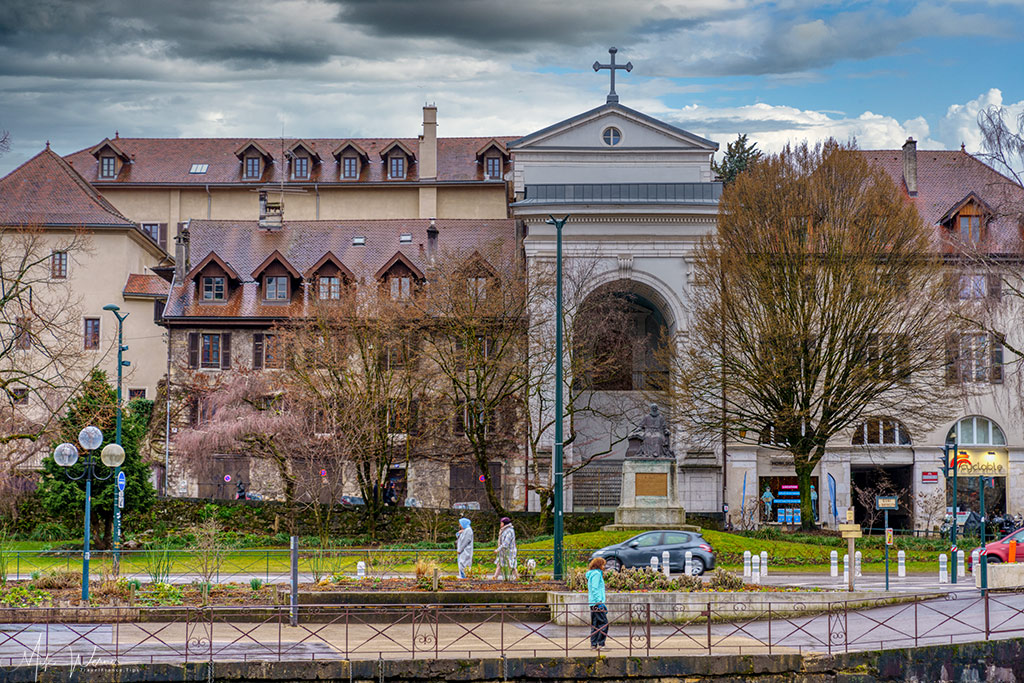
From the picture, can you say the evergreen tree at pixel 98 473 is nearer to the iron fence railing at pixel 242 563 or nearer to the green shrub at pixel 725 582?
the iron fence railing at pixel 242 563

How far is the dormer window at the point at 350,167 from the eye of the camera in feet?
A: 239

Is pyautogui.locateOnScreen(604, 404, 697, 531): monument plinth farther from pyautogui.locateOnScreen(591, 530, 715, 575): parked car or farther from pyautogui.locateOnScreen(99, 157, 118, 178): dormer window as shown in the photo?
pyautogui.locateOnScreen(99, 157, 118, 178): dormer window

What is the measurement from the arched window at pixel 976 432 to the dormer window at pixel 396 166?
34429mm

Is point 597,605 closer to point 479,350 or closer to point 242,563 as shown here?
point 242,563

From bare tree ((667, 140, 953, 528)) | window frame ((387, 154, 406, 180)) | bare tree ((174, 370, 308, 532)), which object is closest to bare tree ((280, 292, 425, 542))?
bare tree ((174, 370, 308, 532))

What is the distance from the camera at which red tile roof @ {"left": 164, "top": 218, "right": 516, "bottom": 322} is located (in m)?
57.5

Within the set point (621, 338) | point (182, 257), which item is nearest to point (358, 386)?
point (621, 338)

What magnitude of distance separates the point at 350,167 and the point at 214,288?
1747 centimetres

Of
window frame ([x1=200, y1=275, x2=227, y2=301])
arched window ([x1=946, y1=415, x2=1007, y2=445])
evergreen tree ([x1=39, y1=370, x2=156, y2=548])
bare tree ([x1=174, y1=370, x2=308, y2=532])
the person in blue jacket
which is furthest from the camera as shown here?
window frame ([x1=200, y1=275, x2=227, y2=301])

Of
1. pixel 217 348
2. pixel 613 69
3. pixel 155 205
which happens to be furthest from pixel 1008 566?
pixel 155 205

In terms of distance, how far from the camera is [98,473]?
141 feet

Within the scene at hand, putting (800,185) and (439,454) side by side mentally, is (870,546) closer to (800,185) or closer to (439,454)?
(800,185)

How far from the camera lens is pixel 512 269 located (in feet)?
175

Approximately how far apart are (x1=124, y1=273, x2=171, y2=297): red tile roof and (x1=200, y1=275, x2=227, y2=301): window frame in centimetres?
575
